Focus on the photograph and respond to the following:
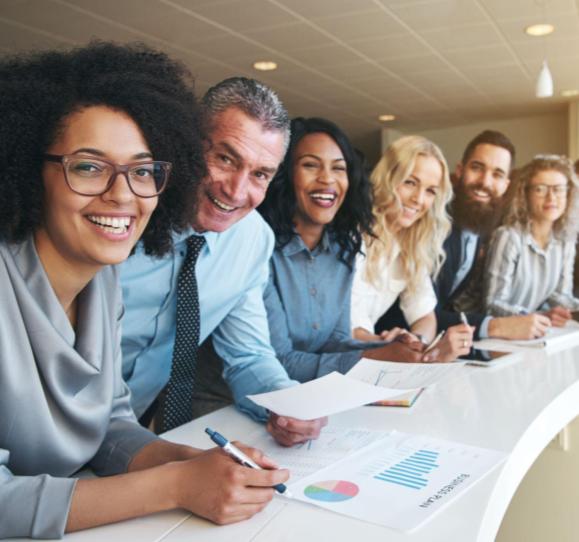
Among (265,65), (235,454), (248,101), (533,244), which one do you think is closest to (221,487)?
(235,454)

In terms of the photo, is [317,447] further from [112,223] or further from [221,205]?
[221,205]

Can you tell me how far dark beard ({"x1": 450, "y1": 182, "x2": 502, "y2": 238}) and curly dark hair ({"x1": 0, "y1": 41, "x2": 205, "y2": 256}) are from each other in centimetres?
249

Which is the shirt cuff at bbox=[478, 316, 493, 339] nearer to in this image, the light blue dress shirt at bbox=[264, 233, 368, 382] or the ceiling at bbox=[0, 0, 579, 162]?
the light blue dress shirt at bbox=[264, 233, 368, 382]

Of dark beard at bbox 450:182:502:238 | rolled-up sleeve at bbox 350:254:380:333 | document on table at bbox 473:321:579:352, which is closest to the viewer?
document on table at bbox 473:321:579:352

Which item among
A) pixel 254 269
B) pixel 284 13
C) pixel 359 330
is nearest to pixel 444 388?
pixel 254 269

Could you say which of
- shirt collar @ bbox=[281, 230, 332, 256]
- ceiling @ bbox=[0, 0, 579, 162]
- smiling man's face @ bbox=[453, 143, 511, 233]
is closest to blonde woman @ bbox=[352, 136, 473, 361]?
shirt collar @ bbox=[281, 230, 332, 256]

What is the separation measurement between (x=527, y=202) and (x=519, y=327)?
114cm

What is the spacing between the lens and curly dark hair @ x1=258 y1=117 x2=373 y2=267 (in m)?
2.31

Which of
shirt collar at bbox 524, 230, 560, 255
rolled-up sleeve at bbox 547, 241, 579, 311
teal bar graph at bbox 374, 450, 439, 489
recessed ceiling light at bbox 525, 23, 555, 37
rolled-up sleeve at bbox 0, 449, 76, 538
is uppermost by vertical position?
recessed ceiling light at bbox 525, 23, 555, 37

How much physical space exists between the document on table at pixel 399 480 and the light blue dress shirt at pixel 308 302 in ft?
2.42

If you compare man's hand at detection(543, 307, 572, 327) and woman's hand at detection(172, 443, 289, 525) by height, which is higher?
man's hand at detection(543, 307, 572, 327)

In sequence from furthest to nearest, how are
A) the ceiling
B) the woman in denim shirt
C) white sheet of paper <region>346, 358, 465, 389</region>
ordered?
the ceiling
the woman in denim shirt
white sheet of paper <region>346, 358, 465, 389</region>

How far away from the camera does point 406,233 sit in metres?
2.93

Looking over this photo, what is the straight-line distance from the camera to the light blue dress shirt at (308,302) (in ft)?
6.94
